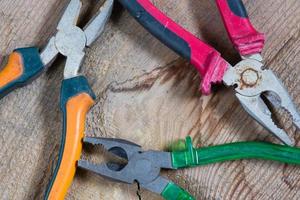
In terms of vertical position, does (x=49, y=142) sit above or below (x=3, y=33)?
below

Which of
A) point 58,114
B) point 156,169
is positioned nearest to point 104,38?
point 58,114

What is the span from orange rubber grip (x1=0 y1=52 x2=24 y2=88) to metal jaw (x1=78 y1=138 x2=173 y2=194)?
6.3 inches

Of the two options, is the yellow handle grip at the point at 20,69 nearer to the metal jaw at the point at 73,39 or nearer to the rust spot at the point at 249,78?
the metal jaw at the point at 73,39

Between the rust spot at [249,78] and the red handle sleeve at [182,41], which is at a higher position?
the red handle sleeve at [182,41]

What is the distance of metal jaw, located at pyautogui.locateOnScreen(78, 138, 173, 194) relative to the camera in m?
0.96

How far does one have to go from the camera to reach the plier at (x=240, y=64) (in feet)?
3.06

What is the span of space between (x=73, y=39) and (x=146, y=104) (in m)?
0.17

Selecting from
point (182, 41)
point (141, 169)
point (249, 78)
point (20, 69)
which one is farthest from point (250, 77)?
point (20, 69)

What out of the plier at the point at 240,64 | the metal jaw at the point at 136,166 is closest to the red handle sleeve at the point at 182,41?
the plier at the point at 240,64

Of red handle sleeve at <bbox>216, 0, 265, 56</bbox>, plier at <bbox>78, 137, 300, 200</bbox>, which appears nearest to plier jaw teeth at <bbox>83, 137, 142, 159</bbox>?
plier at <bbox>78, 137, 300, 200</bbox>

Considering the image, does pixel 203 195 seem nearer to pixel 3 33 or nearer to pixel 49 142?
pixel 49 142

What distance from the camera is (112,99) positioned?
3.50 ft

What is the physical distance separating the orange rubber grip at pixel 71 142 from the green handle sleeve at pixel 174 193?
5.9 inches

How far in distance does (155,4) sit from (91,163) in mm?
298
